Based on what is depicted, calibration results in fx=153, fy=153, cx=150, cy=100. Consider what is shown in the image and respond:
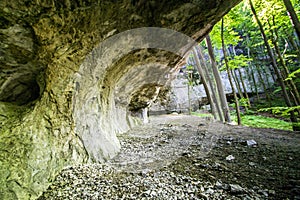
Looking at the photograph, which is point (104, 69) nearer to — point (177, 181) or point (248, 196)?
point (177, 181)

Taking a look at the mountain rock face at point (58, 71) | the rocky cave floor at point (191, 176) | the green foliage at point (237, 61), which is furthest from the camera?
the green foliage at point (237, 61)

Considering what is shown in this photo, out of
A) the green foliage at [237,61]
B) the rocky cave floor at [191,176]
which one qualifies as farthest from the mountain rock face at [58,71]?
the green foliage at [237,61]

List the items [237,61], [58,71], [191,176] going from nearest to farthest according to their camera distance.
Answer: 1. [191,176]
2. [58,71]
3. [237,61]

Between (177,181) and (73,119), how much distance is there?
7.49 feet

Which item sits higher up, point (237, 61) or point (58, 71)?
point (237, 61)

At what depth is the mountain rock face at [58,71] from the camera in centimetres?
222

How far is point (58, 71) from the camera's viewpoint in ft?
9.25

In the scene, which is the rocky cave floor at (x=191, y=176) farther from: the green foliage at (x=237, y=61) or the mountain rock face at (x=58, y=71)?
the green foliage at (x=237, y=61)

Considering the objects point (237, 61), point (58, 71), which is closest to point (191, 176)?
point (58, 71)

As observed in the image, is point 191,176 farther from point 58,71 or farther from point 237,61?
point 237,61

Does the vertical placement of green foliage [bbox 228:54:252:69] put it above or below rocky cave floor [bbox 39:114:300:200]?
above

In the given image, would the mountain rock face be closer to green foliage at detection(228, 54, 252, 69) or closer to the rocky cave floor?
the rocky cave floor

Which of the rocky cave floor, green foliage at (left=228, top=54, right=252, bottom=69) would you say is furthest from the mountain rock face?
green foliage at (left=228, top=54, right=252, bottom=69)

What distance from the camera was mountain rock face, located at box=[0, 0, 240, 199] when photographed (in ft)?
7.28
